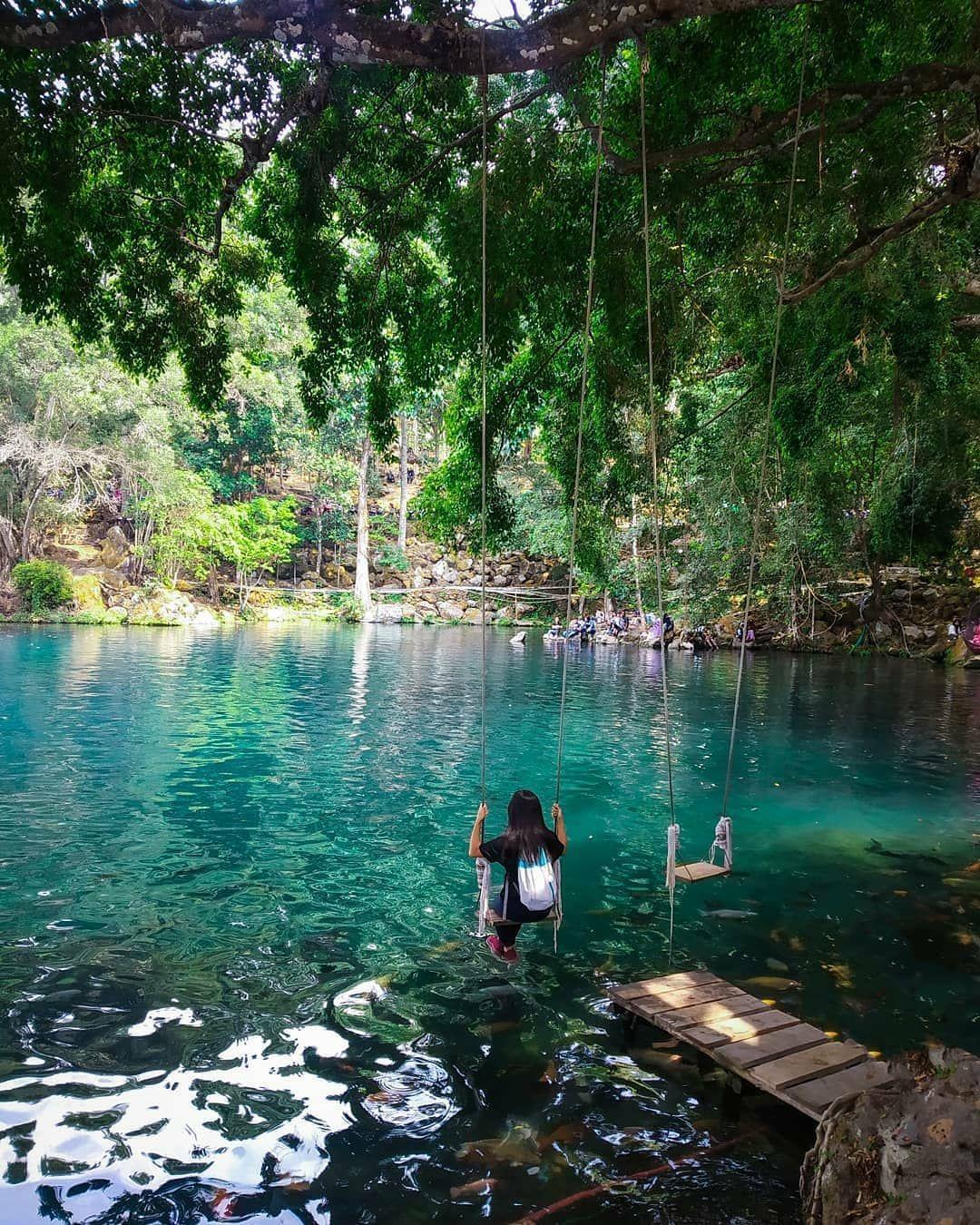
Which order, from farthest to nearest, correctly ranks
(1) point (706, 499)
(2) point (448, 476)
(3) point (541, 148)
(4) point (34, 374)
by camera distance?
1. (4) point (34, 374)
2. (1) point (706, 499)
3. (2) point (448, 476)
4. (3) point (541, 148)

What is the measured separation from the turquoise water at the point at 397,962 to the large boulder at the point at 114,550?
2696 cm

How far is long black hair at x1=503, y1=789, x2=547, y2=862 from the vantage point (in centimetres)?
482

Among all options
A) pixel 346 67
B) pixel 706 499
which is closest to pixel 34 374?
pixel 706 499

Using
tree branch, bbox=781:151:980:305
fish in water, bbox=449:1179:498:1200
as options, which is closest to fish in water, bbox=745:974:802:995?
fish in water, bbox=449:1179:498:1200

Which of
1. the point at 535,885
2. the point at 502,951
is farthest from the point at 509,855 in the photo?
the point at 502,951

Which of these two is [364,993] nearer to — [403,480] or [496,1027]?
[496,1027]

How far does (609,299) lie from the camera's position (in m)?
7.65

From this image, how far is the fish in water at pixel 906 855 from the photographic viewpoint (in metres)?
7.77

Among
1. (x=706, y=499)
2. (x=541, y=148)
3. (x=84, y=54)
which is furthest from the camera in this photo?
(x=706, y=499)

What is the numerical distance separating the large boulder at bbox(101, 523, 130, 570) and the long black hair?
37.2 m

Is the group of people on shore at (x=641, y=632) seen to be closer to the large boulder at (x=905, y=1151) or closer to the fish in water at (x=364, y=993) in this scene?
the fish in water at (x=364, y=993)

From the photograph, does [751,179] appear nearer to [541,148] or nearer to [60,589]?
[541,148]

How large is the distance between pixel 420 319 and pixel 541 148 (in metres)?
1.93

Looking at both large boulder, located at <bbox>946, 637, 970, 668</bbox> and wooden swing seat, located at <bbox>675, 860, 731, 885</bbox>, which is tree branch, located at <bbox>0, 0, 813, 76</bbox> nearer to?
wooden swing seat, located at <bbox>675, 860, 731, 885</bbox>
